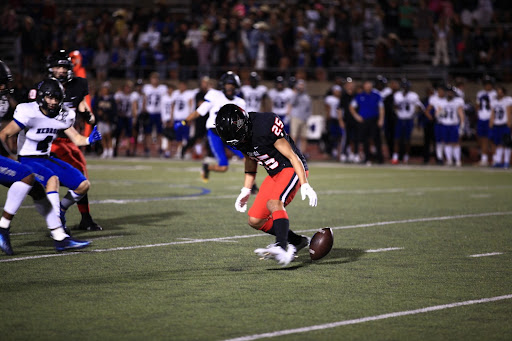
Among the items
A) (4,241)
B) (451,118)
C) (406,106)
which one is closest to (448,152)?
(451,118)

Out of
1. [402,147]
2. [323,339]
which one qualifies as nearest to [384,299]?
[323,339]

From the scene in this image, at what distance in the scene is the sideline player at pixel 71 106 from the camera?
8.59 m

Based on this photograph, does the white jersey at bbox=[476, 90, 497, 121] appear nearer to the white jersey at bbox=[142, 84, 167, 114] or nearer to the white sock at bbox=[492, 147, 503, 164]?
the white sock at bbox=[492, 147, 503, 164]

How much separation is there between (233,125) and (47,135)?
206 centimetres

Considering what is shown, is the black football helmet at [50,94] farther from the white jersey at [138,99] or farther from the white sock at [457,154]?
the white jersey at [138,99]

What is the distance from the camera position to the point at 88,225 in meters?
8.90

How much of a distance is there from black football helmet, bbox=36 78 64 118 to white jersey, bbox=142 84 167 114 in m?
14.2

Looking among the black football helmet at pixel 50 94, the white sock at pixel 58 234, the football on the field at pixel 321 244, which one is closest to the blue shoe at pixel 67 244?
the white sock at pixel 58 234

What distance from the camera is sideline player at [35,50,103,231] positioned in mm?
8594

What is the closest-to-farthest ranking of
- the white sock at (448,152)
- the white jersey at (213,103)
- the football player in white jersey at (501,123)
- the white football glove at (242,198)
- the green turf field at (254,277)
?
the green turf field at (254,277), the white football glove at (242,198), the white jersey at (213,103), the football player in white jersey at (501,123), the white sock at (448,152)

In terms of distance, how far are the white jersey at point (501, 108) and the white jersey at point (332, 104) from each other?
4.18 meters

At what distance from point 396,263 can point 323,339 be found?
2598 mm

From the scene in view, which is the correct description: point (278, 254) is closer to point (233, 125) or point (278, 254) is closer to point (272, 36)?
point (233, 125)

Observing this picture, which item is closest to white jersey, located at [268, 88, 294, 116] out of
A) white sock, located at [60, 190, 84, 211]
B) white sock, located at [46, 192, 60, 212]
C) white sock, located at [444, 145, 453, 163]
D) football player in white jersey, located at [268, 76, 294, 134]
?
football player in white jersey, located at [268, 76, 294, 134]
